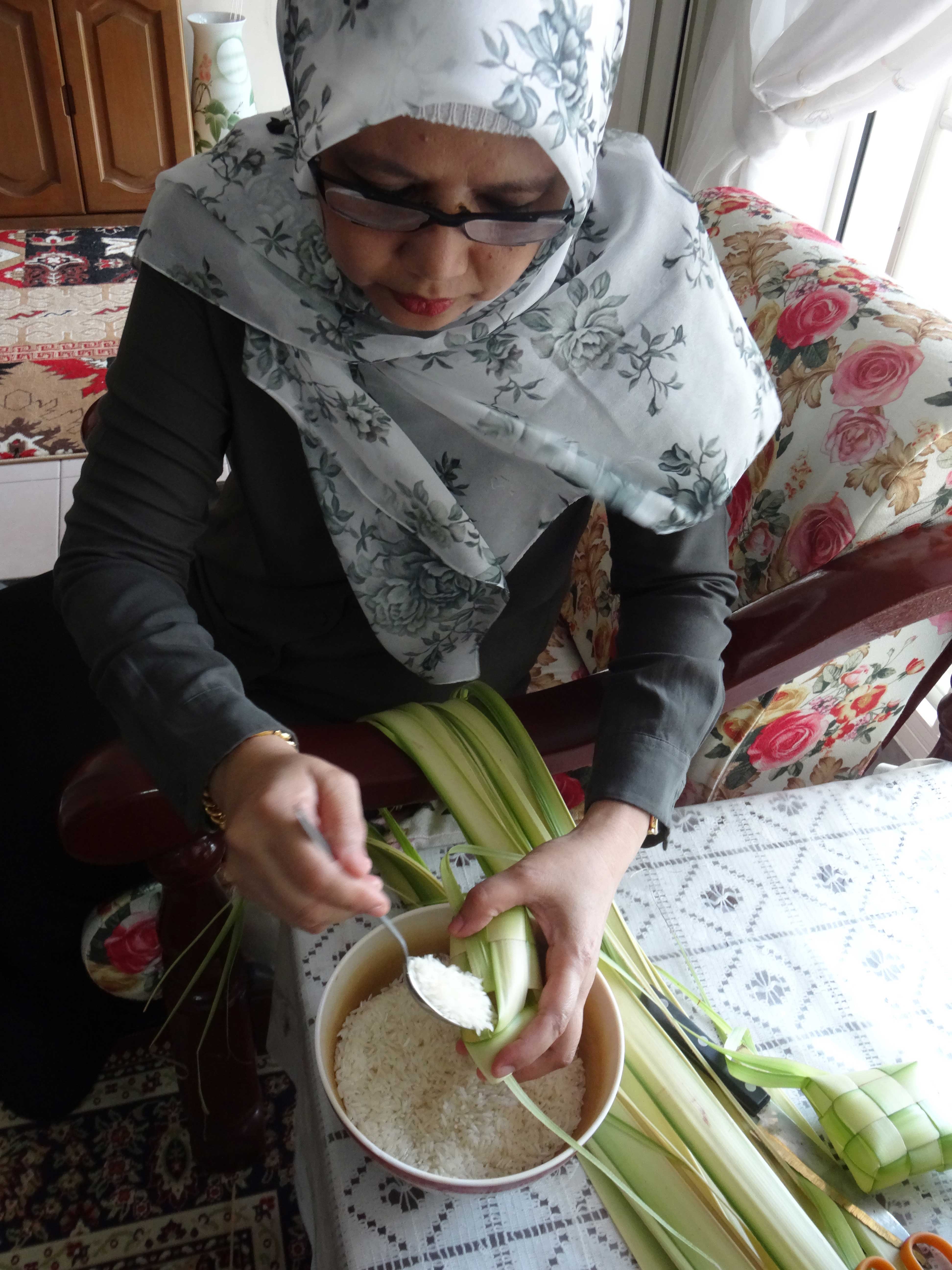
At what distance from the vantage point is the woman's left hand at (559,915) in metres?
0.68

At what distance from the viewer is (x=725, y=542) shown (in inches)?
40.9

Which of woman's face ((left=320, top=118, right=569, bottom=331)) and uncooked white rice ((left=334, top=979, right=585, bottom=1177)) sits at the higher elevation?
woman's face ((left=320, top=118, right=569, bottom=331))

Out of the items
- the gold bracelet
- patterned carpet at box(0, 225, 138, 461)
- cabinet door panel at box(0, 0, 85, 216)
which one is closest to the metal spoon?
the gold bracelet

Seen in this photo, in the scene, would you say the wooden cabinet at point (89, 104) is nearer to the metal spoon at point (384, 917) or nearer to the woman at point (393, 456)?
the woman at point (393, 456)

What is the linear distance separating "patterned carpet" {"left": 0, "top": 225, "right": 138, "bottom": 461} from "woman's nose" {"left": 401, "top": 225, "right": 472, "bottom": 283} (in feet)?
6.81

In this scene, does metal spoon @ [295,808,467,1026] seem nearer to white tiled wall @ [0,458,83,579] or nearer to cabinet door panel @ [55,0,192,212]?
white tiled wall @ [0,458,83,579]

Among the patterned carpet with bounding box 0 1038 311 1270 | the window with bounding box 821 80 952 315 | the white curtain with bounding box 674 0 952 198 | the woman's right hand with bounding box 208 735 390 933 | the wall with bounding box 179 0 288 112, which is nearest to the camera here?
the woman's right hand with bounding box 208 735 390 933

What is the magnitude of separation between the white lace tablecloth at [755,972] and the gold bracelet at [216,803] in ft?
0.58

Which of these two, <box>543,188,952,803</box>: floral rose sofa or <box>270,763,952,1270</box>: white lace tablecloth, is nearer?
<box>270,763,952,1270</box>: white lace tablecloth

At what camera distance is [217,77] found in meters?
3.77

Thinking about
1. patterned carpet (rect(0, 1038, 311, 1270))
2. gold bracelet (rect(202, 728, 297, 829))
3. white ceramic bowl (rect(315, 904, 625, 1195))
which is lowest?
patterned carpet (rect(0, 1038, 311, 1270))

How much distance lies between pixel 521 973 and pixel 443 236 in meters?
0.57

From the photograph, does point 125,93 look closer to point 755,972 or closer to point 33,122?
point 33,122

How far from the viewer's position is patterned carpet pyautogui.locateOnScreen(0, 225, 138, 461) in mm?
2854
